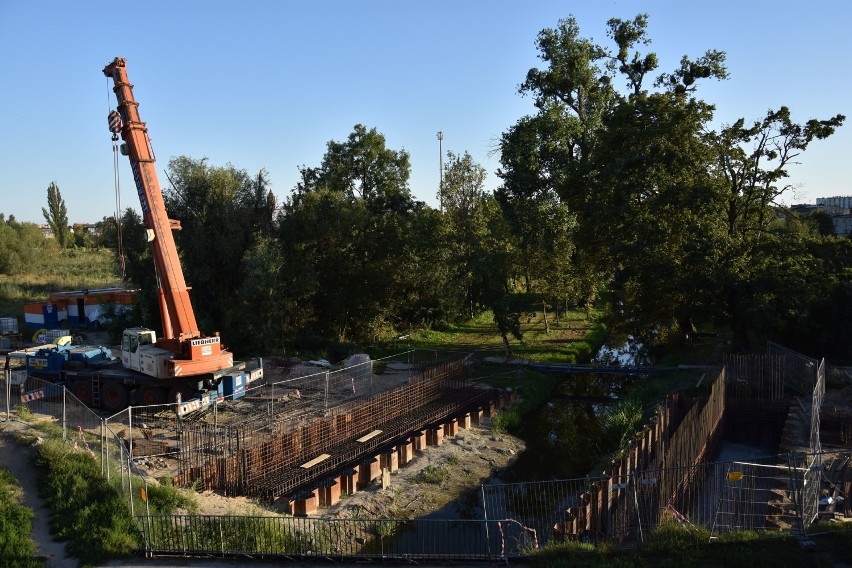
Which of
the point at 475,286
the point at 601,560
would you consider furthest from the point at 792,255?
the point at 601,560

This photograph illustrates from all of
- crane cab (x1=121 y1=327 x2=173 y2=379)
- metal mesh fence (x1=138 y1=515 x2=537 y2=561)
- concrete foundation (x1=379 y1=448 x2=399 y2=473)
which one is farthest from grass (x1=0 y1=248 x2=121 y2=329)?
metal mesh fence (x1=138 y1=515 x2=537 y2=561)

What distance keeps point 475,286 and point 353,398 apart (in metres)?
9.81

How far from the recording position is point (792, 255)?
2464 centimetres

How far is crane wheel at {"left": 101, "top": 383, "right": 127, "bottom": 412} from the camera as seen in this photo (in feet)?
65.5

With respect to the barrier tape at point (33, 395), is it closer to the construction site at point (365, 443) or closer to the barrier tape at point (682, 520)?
the construction site at point (365, 443)

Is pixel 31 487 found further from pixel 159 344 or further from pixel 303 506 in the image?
pixel 159 344

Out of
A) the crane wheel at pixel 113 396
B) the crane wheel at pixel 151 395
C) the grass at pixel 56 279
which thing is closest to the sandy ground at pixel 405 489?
the crane wheel at pixel 113 396

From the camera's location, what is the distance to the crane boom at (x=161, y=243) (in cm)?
1903

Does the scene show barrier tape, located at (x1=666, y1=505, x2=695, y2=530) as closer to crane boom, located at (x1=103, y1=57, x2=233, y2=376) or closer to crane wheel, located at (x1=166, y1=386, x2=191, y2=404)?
crane boom, located at (x1=103, y1=57, x2=233, y2=376)

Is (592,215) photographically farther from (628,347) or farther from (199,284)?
(199,284)

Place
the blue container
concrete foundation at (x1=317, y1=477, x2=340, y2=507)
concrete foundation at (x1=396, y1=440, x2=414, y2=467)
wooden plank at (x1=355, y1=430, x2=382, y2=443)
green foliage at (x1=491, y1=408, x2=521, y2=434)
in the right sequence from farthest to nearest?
green foliage at (x1=491, y1=408, x2=521, y2=434) < the blue container < wooden plank at (x1=355, y1=430, x2=382, y2=443) < concrete foundation at (x1=396, y1=440, x2=414, y2=467) < concrete foundation at (x1=317, y1=477, x2=340, y2=507)

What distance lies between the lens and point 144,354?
1923cm

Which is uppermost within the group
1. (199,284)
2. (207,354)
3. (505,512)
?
(199,284)

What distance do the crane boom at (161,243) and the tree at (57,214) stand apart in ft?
240
